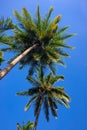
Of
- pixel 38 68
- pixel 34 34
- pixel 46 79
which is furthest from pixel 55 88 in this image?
pixel 34 34

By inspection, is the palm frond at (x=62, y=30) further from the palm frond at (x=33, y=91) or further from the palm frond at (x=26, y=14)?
the palm frond at (x=33, y=91)

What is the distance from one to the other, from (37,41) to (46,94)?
1195 centimetres

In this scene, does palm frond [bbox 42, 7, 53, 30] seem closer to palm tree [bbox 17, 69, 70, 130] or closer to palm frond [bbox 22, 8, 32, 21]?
palm frond [bbox 22, 8, 32, 21]

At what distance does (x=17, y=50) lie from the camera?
108ft

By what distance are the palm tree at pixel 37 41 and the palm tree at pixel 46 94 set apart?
842 cm

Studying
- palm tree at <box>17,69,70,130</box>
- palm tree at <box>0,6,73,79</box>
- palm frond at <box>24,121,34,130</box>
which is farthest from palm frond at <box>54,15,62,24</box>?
palm frond at <box>24,121,34,130</box>

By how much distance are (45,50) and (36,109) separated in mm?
12237

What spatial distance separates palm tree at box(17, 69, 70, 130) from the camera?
136 ft

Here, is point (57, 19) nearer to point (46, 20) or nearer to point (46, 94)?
point (46, 20)

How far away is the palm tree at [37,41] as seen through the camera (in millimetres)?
31031

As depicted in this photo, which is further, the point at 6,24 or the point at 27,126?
the point at 27,126

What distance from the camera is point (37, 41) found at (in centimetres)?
3167

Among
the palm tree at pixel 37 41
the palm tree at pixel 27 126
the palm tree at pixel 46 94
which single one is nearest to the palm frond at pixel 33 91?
the palm tree at pixel 46 94

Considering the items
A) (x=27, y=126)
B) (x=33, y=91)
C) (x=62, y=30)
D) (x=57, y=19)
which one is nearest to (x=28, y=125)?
(x=27, y=126)
